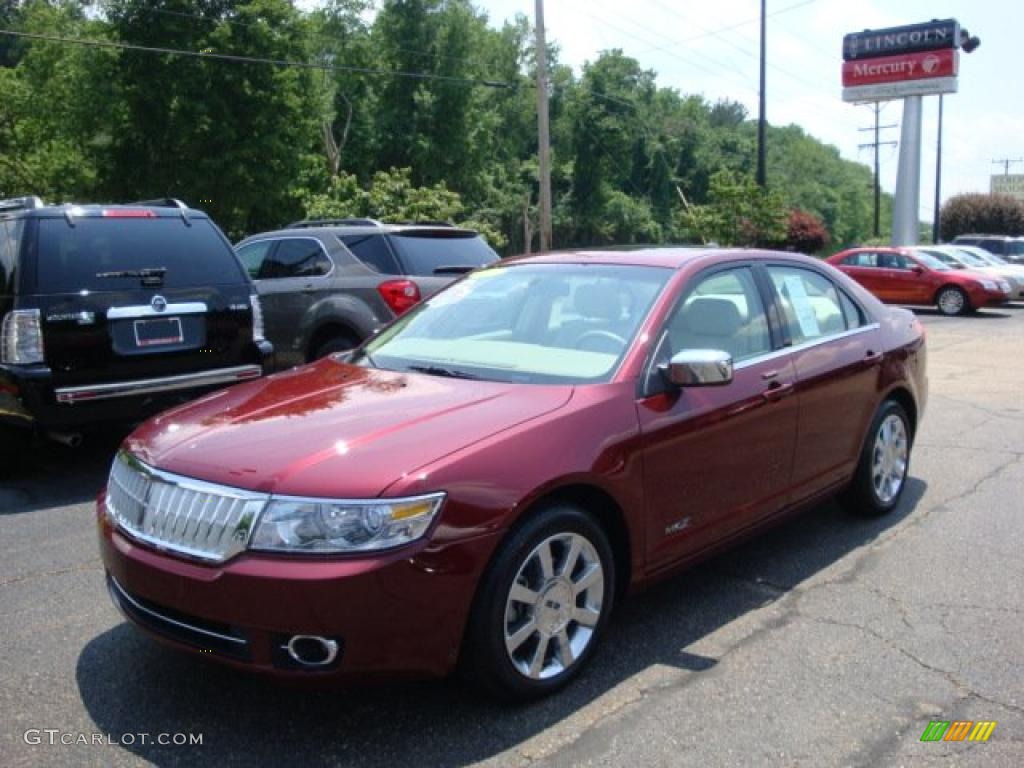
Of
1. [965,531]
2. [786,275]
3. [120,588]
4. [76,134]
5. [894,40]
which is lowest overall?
[965,531]

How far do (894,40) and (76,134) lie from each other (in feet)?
109

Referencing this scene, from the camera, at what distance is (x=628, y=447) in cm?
348

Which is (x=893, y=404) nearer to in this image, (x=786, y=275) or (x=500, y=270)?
(x=786, y=275)

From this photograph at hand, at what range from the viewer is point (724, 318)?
4301 millimetres

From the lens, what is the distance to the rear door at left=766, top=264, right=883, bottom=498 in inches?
178

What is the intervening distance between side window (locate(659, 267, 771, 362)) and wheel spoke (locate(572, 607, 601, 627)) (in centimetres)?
115

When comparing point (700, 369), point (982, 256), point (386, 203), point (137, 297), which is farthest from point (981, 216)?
point (700, 369)

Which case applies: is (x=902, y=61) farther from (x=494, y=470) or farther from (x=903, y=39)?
(x=494, y=470)

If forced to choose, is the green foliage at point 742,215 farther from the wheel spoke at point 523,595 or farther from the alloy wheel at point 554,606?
the wheel spoke at point 523,595

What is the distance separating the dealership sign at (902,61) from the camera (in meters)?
38.1

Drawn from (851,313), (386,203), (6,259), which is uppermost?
(386,203)

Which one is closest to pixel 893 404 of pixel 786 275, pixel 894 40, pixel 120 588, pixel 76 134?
pixel 786 275

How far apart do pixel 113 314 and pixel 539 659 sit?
4083 millimetres

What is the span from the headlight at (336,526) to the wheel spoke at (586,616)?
806mm
